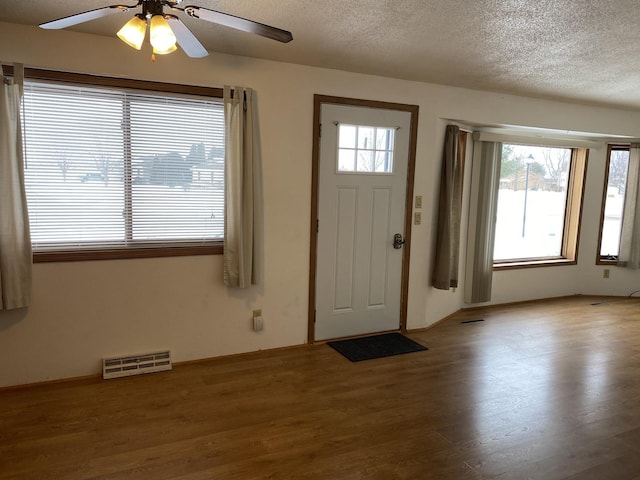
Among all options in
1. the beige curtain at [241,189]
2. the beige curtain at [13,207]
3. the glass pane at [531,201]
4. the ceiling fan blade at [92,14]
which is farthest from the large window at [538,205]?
the beige curtain at [13,207]

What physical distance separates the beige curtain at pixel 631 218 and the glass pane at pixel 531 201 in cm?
76

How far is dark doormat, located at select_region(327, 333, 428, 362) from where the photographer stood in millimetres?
3844

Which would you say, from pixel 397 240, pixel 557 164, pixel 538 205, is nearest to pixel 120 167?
pixel 397 240

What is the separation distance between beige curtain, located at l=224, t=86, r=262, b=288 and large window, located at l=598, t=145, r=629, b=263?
486 cm

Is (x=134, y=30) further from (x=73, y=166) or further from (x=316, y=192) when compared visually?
(x=316, y=192)

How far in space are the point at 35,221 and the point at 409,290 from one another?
10.4ft

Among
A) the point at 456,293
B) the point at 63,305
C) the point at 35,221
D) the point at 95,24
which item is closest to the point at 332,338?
the point at 456,293

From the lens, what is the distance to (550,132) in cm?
528

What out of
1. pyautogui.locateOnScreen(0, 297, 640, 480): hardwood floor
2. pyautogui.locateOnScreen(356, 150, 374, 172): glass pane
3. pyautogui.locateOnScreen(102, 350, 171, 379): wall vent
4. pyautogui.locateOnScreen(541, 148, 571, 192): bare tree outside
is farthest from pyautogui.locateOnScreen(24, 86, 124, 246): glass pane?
pyautogui.locateOnScreen(541, 148, 571, 192): bare tree outside

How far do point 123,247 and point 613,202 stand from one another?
600cm

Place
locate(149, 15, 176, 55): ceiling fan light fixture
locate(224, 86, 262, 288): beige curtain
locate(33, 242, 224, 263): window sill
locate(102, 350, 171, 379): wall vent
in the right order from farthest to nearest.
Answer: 1. locate(224, 86, 262, 288): beige curtain
2. locate(102, 350, 171, 379): wall vent
3. locate(33, 242, 224, 263): window sill
4. locate(149, 15, 176, 55): ceiling fan light fixture

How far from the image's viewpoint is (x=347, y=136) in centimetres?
396

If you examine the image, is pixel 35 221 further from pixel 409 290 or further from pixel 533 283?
pixel 533 283

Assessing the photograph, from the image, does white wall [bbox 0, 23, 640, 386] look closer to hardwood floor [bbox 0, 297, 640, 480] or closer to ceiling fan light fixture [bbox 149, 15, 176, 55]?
hardwood floor [bbox 0, 297, 640, 480]
